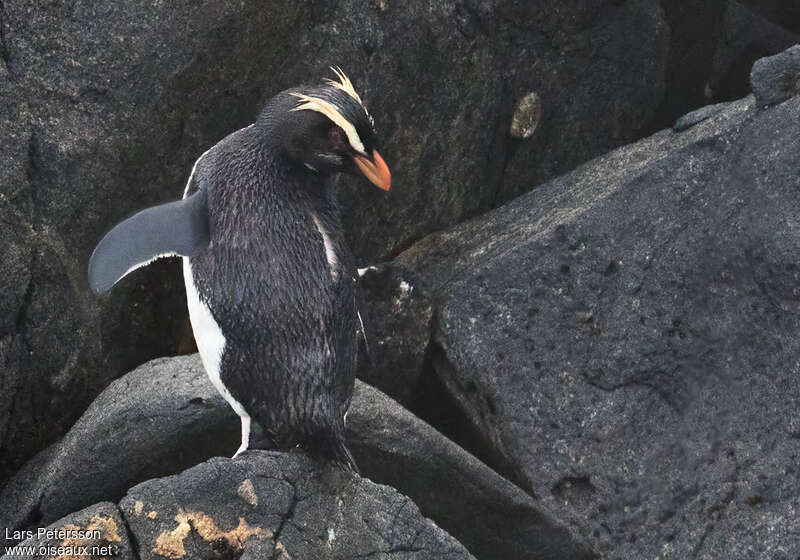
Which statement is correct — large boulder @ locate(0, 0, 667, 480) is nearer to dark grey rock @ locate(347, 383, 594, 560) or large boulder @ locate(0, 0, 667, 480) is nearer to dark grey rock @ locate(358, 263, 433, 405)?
dark grey rock @ locate(358, 263, 433, 405)

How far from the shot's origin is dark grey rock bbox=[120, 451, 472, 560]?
12.0 ft

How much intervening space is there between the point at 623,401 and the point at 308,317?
135 cm

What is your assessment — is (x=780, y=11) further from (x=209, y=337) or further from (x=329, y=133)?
(x=209, y=337)

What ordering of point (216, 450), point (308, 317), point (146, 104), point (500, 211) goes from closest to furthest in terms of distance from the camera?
point (308, 317), point (216, 450), point (146, 104), point (500, 211)

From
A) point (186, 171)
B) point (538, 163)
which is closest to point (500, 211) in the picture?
point (538, 163)

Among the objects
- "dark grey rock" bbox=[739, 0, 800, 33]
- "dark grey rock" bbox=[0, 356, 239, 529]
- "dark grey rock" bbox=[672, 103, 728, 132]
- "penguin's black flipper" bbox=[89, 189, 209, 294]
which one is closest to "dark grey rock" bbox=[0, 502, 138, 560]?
"dark grey rock" bbox=[0, 356, 239, 529]

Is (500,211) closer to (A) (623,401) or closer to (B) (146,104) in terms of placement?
(A) (623,401)

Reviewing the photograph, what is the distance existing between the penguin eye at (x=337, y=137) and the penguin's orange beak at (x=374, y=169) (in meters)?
0.06

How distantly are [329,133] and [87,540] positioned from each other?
1456 millimetres

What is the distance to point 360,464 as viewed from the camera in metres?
4.49

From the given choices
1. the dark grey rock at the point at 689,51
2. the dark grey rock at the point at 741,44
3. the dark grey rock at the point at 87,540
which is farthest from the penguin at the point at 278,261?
the dark grey rock at the point at 741,44

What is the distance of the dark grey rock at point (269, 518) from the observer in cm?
367

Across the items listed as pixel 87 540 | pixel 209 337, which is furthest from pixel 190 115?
pixel 87 540

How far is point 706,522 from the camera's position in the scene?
4359 millimetres
